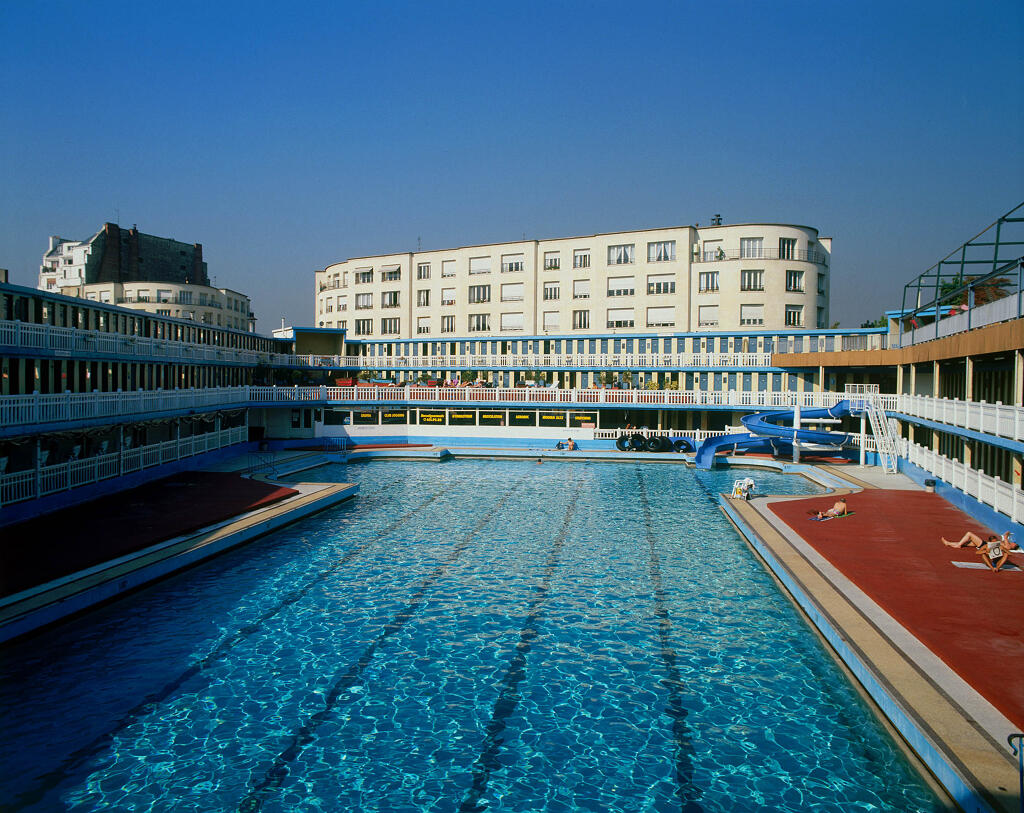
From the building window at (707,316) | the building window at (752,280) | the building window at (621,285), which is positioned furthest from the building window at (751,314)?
the building window at (621,285)

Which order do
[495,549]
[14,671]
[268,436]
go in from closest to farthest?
[14,671] < [495,549] < [268,436]

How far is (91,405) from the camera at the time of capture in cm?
2423

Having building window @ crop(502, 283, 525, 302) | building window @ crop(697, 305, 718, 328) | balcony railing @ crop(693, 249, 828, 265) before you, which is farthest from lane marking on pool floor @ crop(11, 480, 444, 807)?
balcony railing @ crop(693, 249, 828, 265)

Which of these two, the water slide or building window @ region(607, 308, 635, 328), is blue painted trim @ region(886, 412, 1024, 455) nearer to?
the water slide

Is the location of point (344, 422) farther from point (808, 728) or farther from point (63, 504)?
point (808, 728)

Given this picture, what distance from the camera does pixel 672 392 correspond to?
147ft

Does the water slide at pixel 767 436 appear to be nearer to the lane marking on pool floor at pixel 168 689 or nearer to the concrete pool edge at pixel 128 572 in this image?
the concrete pool edge at pixel 128 572

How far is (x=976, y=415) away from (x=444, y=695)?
17961 millimetres

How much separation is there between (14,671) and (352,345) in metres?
53.5

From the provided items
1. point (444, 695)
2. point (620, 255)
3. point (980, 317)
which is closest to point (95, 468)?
point (444, 695)

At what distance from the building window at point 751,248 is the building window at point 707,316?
4.34 meters

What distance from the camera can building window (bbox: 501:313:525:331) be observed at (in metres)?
60.2

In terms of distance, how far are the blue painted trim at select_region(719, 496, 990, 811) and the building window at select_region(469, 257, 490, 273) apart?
4761 centimetres

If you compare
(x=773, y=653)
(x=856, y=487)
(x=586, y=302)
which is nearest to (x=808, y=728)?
(x=773, y=653)
